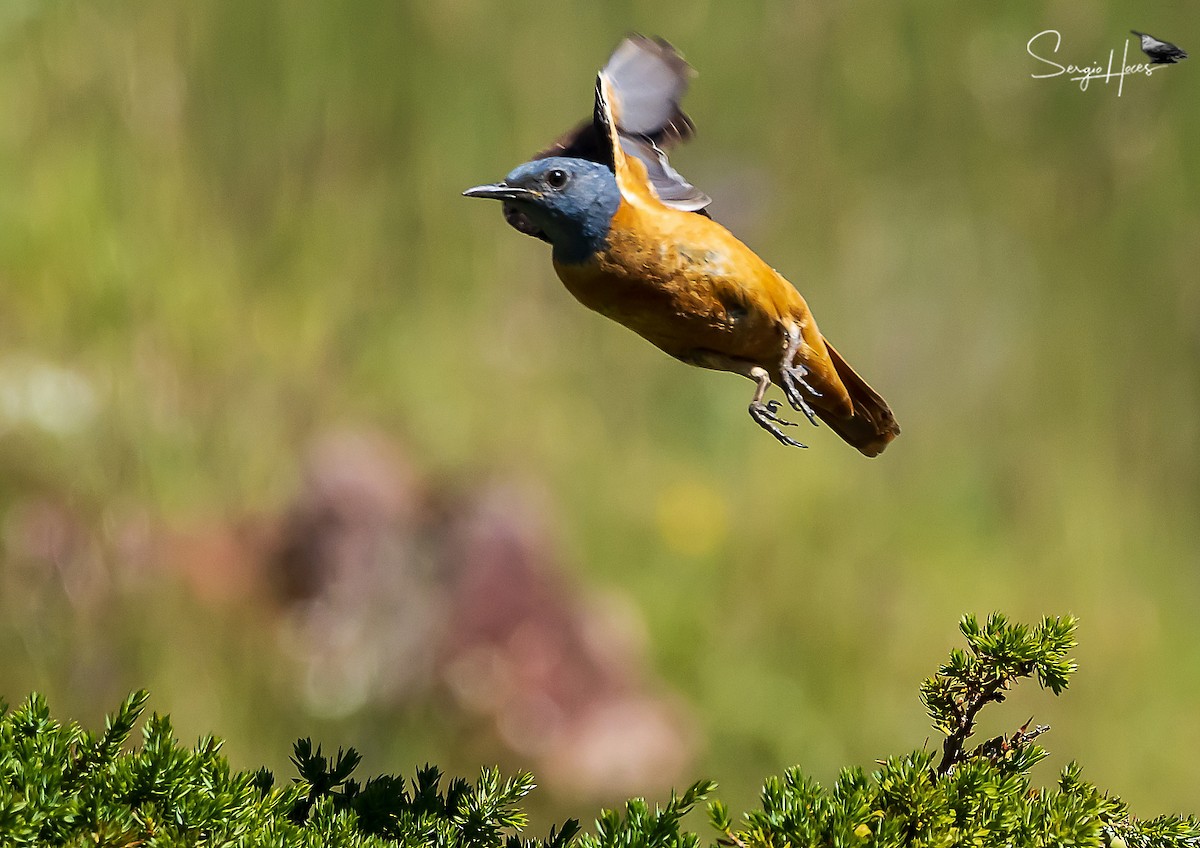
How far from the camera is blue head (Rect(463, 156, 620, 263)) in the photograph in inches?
53.8

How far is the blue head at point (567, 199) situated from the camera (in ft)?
4.48

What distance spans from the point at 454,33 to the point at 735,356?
78.3 inches

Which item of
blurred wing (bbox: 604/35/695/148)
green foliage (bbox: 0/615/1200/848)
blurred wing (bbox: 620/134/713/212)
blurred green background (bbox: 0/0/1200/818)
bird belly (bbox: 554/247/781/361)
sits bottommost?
green foliage (bbox: 0/615/1200/848)

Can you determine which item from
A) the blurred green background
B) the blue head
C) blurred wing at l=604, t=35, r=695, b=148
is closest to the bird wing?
blurred wing at l=604, t=35, r=695, b=148

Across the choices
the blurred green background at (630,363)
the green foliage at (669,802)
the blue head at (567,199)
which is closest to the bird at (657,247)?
the blue head at (567,199)

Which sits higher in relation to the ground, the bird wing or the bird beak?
the bird wing

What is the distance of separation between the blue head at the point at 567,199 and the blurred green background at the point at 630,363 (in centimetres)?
179

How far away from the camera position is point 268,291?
314 cm

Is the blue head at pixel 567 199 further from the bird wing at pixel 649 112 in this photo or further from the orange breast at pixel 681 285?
the bird wing at pixel 649 112

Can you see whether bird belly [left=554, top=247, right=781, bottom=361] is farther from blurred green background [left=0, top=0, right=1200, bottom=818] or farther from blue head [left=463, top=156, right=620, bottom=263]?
blurred green background [left=0, top=0, right=1200, bottom=818]

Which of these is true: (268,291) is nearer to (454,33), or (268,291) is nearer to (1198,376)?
(454,33)

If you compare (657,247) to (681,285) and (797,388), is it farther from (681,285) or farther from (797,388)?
(797,388)

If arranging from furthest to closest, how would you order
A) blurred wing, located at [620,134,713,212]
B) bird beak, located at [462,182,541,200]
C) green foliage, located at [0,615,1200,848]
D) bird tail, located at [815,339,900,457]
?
1. bird tail, located at [815,339,900,457]
2. blurred wing, located at [620,134,713,212]
3. bird beak, located at [462,182,541,200]
4. green foliage, located at [0,615,1200,848]

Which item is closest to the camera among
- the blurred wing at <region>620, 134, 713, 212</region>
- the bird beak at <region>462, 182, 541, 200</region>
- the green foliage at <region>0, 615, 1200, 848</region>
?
the green foliage at <region>0, 615, 1200, 848</region>
